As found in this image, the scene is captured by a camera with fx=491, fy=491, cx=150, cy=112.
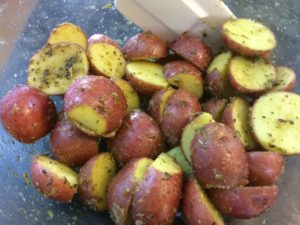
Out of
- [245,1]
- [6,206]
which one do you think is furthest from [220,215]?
[245,1]

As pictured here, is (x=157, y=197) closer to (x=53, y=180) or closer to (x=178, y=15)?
(x=53, y=180)

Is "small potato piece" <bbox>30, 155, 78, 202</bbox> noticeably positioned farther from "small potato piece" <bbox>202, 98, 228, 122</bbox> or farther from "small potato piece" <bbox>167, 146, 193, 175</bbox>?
"small potato piece" <bbox>202, 98, 228, 122</bbox>

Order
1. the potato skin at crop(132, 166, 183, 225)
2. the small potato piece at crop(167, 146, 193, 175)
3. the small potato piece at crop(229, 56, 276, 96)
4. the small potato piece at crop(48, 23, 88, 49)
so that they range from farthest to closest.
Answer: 1. the small potato piece at crop(48, 23, 88, 49)
2. the small potato piece at crop(229, 56, 276, 96)
3. the small potato piece at crop(167, 146, 193, 175)
4. the potato skin at crop(132, 166, 183, 225)

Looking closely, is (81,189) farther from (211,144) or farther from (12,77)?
(12,77)

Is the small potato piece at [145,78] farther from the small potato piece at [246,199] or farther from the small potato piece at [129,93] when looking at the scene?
the small potato piece at [246,199]

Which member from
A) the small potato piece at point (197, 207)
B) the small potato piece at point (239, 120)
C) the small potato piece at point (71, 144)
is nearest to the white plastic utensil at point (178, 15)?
the small potato piece at point (239, 120)

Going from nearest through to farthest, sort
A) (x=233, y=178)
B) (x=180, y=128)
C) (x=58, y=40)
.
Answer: (x=233, y=178), (x=180, y=128), (x=58, y=40)

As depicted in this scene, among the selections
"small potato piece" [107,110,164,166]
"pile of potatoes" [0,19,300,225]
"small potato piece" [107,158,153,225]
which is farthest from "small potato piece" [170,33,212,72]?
"small potato piece" [107,158,153,225]
